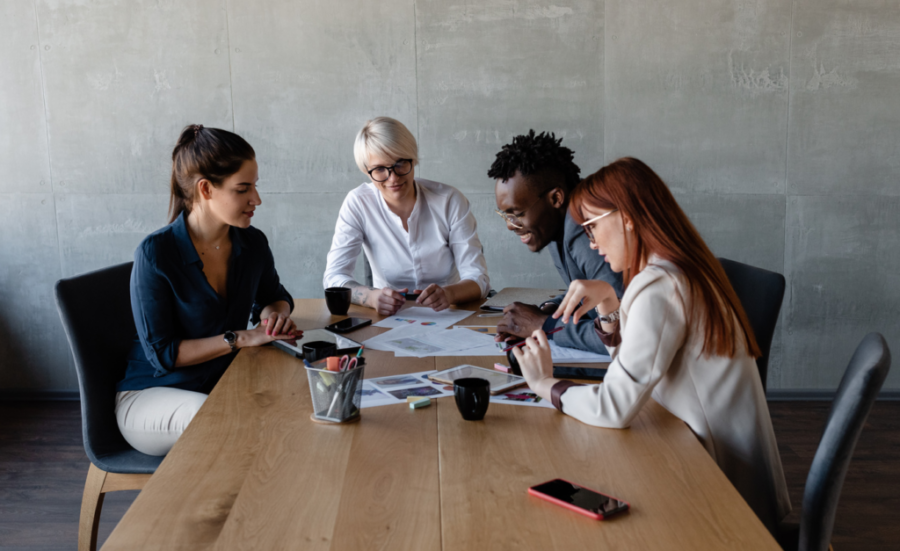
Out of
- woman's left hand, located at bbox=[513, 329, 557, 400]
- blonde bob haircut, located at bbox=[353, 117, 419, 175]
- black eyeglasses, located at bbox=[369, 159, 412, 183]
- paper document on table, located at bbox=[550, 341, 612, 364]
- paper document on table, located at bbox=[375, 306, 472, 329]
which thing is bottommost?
paper document on table, located at bbox=[375, 306, 472, 329]

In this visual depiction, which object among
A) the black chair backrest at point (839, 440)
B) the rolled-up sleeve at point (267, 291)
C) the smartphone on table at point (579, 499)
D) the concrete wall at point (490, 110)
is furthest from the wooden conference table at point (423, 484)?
the concrete wall at point (490, 110)

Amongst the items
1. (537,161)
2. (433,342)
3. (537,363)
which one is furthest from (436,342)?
(537,161)

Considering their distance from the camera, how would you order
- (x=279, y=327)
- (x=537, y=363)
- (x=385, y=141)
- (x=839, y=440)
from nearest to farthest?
(x=839, y=440), (x=537, y=363), (x=279, y=327), (x=385, y=141)

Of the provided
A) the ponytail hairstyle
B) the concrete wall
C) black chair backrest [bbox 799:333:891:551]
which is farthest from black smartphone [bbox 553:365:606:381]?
the concrete wall

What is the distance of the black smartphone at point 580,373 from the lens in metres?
1.61

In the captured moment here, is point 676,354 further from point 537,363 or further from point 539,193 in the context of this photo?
point 539,193

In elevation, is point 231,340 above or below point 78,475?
above

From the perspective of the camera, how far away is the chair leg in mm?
1795

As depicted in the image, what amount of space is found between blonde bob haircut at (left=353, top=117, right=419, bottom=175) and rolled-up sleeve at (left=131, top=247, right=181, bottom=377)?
1048mm

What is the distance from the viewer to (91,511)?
1.82m

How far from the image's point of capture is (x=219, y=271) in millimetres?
2189

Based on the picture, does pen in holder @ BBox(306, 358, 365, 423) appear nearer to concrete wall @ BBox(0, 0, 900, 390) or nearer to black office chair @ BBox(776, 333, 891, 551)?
black office chair @ BBox(776, 333, 891, 551)

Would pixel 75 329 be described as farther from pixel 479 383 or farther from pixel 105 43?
pixel 105 43

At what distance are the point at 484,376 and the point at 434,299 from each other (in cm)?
79
